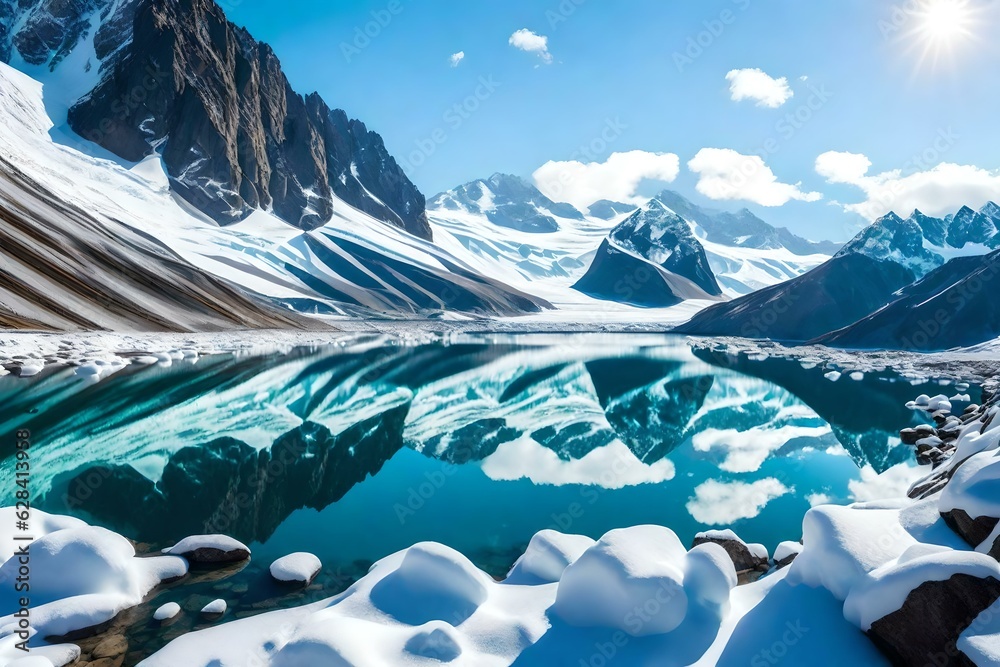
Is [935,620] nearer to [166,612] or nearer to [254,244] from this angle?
[166,612]

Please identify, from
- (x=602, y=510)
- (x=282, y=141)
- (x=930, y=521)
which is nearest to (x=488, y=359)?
(x=602, y=510)

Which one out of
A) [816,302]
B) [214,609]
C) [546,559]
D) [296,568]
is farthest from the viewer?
[816,302]

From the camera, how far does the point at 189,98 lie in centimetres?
13038

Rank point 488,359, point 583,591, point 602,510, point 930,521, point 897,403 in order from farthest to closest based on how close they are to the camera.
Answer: point 488,359 < point 897,403 < point 602,510 < point 930,521 < point 583,591

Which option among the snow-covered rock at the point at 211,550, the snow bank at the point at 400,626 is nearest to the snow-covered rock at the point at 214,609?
the snow bank at the point at 400,626

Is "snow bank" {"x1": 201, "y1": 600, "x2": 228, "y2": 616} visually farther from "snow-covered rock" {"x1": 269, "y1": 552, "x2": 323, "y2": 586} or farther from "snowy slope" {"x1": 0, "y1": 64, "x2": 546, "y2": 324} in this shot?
"snowy slope" {"x1": 0, "y1": 64, "x2": 546, "y2": 324}

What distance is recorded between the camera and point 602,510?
497 inches

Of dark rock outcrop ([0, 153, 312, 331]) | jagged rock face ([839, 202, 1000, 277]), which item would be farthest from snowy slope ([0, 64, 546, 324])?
jagged rock face ([839, 202, 1000, 277])

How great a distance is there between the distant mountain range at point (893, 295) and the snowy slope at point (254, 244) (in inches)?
2533

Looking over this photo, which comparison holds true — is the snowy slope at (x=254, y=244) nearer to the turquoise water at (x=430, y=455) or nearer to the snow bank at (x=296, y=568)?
the turquoise water at (x=430, y=455)

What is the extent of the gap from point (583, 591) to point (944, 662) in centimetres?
335

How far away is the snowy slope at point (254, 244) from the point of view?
102 metres

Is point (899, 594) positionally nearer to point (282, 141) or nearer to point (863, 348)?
point (863, 348)

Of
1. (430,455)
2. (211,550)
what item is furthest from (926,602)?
(430,455)
